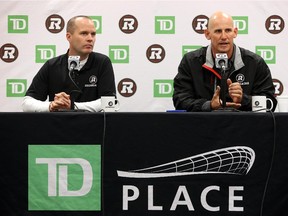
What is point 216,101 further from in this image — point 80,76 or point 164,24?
point 164,24

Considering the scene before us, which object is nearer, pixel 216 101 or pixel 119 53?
pixel 216 101

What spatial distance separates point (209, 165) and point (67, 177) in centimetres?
69

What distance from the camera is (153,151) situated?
111 inches

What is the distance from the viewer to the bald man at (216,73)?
3729 millimetres

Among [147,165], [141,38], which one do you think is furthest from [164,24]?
[147,165]

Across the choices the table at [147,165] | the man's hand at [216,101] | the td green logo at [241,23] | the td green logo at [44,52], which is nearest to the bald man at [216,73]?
the man's hand at [216,101]

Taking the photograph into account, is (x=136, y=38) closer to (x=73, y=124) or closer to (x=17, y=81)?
(x=17, y=81)

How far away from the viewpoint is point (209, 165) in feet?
9.21

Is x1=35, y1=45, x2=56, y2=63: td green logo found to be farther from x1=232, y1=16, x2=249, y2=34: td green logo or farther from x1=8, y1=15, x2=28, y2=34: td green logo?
x1=232, y1=16, x2=249, y2=34: td green logo

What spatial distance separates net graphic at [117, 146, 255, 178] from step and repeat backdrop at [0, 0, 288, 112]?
5.89 ft

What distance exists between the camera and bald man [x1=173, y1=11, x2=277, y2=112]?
3.73m

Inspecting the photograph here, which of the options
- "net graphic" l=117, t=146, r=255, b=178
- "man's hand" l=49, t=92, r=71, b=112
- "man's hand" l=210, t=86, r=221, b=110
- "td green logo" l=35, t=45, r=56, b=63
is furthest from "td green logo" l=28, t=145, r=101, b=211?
"td green logo" l=35, t=45, r=56, b=63

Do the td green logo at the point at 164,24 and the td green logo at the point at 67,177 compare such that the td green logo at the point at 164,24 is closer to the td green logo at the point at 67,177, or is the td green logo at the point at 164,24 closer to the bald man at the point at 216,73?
the bald man at the point at 216,73

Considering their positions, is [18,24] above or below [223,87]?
above
